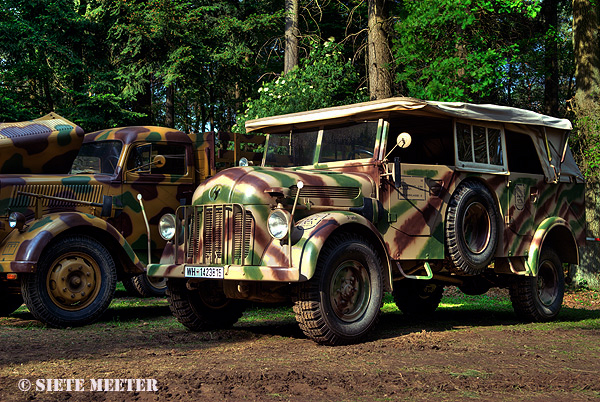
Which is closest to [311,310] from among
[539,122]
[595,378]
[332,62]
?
[595,378]

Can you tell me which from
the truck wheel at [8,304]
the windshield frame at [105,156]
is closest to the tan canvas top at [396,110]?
the windshield frame at [105,156]

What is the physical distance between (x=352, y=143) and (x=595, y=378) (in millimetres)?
3716

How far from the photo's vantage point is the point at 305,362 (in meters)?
6.08

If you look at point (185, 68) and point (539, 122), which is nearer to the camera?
point (539, 122)

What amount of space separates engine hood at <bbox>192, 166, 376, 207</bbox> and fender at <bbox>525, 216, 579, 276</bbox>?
2855mm

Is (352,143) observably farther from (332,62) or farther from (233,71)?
(233,71)

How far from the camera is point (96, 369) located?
18.8 feet

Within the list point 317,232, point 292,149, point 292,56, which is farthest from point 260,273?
point 292,56

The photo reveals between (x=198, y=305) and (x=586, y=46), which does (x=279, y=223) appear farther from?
(x=586, y=46)

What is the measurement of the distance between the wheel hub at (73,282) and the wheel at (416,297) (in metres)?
4.17

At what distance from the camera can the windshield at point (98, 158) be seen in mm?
10602

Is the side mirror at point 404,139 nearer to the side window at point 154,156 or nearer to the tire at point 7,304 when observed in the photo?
the side window at point 154,156

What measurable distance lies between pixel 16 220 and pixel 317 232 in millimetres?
4107

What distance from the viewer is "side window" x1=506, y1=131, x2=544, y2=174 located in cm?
955
